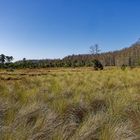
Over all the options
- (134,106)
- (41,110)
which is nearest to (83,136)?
(41,110)

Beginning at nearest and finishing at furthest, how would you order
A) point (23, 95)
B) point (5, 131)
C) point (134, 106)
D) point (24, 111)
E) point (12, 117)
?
1. point (5, 131)
2. point (12, 117)
3. point (24, 111)
4. point (134, 106)
5. point (23, 95)

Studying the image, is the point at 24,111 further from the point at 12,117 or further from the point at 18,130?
the point at 18,130

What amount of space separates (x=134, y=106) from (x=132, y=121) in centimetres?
115

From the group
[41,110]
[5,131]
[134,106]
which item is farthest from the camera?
[134,106]

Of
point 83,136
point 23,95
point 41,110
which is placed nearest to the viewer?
point 83,136

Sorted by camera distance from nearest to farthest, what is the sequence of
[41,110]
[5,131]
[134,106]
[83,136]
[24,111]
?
[5,131]
[83,136]
[24,111]
[41,110]
[134,106]

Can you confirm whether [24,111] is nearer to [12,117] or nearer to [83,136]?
[12,117]

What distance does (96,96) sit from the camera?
294 inches

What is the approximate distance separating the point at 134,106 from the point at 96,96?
1.04 metres

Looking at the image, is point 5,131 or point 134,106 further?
point 134,106

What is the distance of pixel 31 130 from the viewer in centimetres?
427

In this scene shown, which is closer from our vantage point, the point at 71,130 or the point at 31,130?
the point at 31,130

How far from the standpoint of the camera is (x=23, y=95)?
23.7ft

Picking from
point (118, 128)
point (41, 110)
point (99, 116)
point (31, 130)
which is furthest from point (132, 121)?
point (31, 130)
